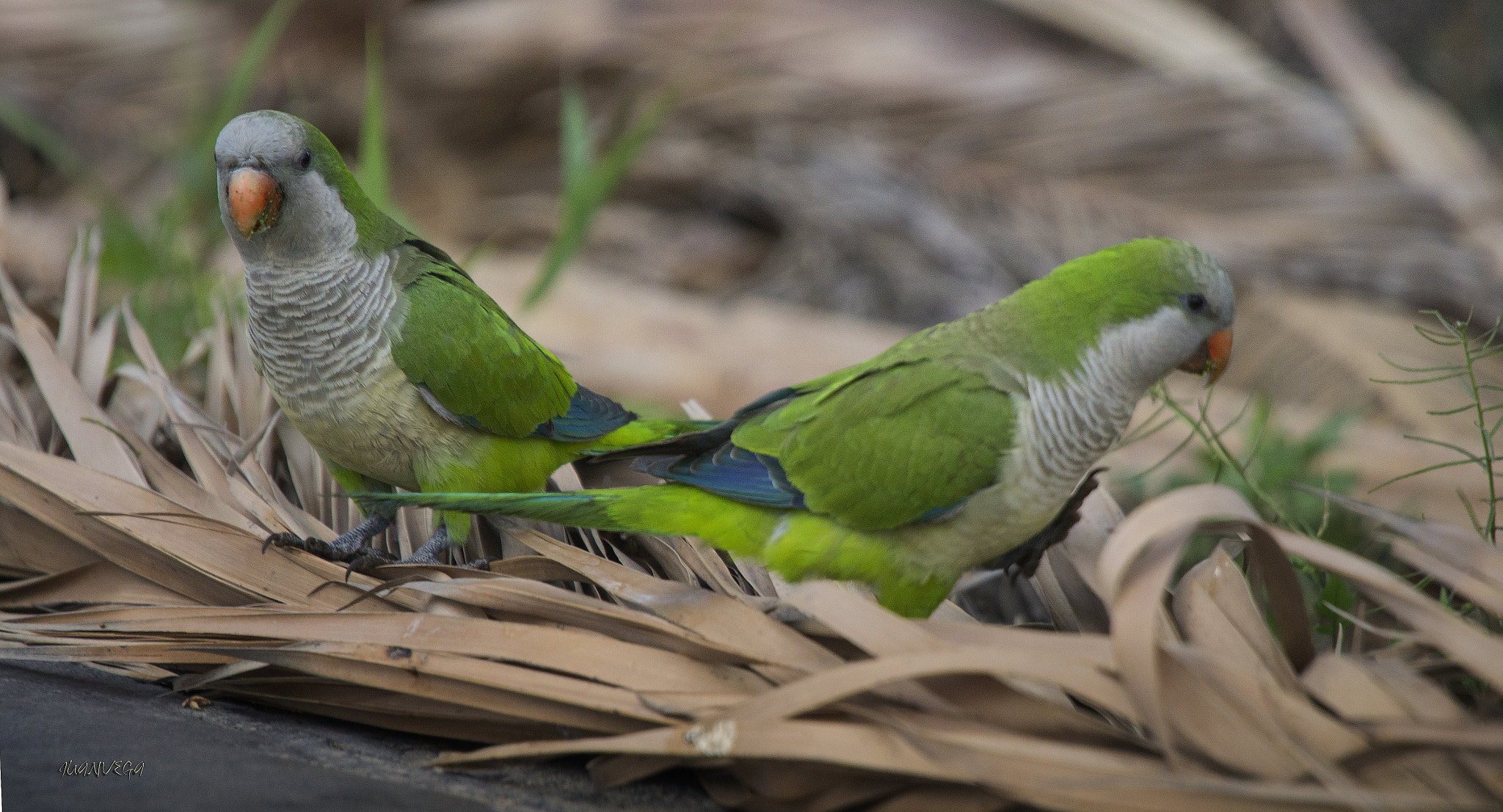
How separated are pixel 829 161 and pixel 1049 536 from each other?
159 inches

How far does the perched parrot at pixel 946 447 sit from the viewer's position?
76.4 inches

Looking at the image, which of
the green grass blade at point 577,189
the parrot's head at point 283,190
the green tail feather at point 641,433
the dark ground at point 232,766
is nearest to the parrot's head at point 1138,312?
the green tail feather at point 641,433

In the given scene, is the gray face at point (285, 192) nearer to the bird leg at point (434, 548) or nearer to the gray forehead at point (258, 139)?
the gray forehead at point (258, 139)

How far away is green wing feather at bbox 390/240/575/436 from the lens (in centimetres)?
199

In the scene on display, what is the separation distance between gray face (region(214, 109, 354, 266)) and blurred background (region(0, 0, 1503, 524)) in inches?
87.8

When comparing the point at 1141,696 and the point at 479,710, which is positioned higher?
the point at 1141,696

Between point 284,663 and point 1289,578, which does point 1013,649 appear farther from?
point 284,663

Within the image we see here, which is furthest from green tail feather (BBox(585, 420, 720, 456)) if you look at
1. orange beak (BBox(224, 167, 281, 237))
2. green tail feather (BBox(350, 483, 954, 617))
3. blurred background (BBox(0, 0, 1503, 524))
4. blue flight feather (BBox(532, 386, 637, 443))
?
blurred background (BBox(0, 0, 1503, 524))

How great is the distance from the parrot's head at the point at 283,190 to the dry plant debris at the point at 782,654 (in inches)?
20.1

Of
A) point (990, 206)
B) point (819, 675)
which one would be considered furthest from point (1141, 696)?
point (990, 206)

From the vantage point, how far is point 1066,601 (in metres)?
2.09

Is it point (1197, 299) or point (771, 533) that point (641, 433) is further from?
point (1197, 299)

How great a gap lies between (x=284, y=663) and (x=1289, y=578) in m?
Result: 1.58

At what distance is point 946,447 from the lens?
1.95m
